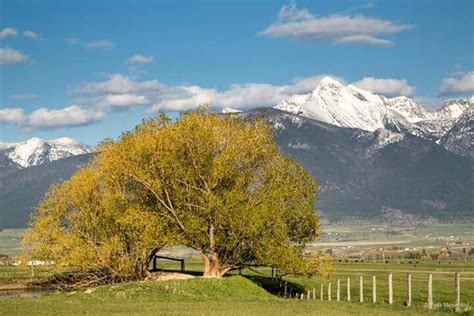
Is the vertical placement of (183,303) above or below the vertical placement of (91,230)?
below

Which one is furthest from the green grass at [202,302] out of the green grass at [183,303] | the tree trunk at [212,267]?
the tree trunk at [212,267]

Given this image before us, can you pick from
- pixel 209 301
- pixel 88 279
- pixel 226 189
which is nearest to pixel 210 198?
pixel 226 189

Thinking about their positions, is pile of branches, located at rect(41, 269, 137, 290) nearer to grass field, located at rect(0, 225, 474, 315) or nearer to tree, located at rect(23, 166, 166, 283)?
tree, located at rect(23, 166, 166, 283)

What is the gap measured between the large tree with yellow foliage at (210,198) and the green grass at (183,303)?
497 cm

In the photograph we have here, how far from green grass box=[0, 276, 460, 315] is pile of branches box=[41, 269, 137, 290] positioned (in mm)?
15668

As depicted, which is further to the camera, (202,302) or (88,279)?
(88,279)

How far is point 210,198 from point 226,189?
3.45 m

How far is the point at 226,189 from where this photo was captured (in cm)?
7388

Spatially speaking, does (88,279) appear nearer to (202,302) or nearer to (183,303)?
(202,302)

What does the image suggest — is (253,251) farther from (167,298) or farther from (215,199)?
(167,298)

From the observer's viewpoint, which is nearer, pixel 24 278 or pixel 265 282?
pixel 265 282

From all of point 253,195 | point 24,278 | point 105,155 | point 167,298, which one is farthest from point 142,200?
point 24,278

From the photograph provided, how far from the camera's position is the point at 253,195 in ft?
243

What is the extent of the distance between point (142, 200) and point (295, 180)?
17081mm
